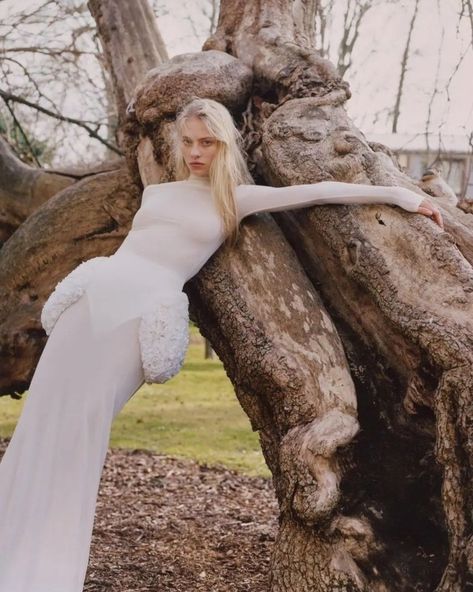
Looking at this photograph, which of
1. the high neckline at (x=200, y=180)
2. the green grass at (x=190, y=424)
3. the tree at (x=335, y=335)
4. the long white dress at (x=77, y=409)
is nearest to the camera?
the tree at (x=335, y=335)

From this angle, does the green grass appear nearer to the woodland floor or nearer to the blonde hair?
the woodland floor

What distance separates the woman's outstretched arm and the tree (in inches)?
2.7

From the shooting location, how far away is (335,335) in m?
3.82

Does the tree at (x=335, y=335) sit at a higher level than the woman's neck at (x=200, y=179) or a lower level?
lower

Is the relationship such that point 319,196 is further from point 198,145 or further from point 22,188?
point 22,188

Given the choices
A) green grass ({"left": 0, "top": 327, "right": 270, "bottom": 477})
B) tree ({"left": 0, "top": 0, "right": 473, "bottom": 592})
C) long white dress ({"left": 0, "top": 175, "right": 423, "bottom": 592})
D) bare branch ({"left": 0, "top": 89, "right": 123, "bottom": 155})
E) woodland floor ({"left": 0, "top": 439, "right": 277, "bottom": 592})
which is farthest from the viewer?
green grass ({"left": 0, "top": 327, "right": 270, "bottom": 477})

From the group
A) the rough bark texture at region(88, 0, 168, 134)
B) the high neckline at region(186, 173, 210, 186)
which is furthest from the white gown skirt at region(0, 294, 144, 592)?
the rough bark texture at region(88, 0, 168, 134)

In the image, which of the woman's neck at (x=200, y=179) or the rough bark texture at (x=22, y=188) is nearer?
the woman's neck at (x=200, y=179)

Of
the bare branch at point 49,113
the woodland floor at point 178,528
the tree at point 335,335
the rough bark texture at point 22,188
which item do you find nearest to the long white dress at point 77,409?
the tree at point 335,335

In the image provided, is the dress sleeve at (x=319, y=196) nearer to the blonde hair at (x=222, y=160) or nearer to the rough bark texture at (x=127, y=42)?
the blonde hair at (x=222, y=160)

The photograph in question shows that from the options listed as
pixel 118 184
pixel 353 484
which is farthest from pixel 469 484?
pixel 118 184

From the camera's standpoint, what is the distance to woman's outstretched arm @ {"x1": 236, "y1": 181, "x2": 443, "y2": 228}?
376 centimetres

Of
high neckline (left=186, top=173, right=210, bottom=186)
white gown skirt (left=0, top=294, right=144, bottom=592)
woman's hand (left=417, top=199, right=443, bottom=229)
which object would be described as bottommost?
white gown skirt (left=0, top=294, right=144, bottom=592)

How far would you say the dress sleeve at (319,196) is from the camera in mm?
3764
